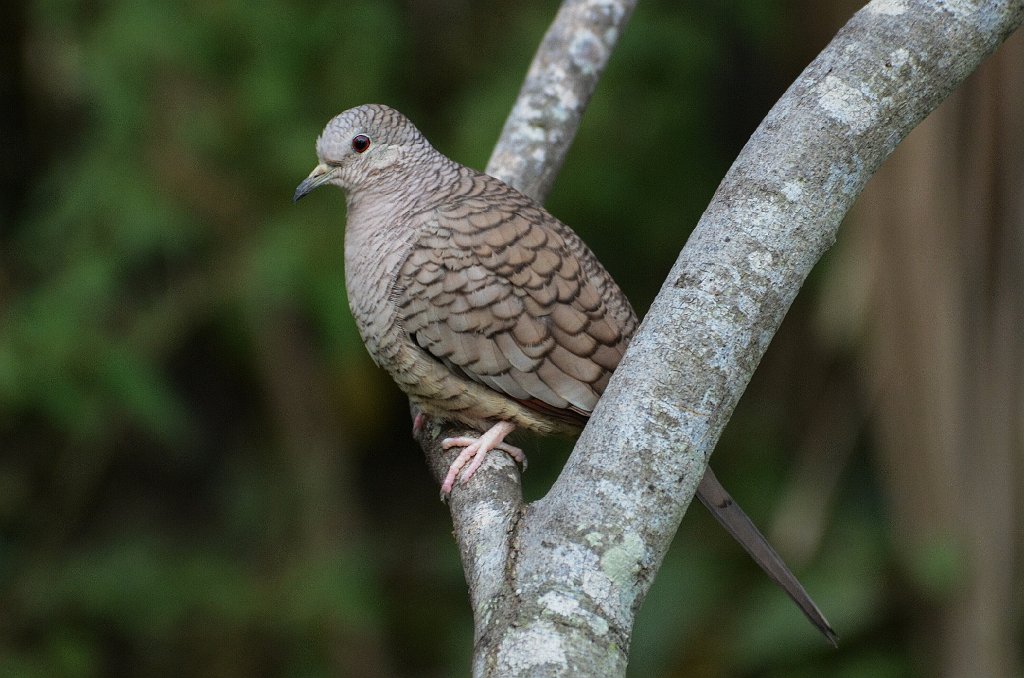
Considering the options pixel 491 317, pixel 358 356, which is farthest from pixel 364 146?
pixel 358 356

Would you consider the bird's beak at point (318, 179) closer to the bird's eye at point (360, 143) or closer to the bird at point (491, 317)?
the bird's eye at point (360, 143)

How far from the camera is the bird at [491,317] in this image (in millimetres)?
2830

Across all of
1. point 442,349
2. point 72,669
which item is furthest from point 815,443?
point 72,669

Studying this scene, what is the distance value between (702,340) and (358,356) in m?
3.49

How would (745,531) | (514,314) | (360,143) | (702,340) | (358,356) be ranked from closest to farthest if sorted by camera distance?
(702,340)
(745,531)
(514,314)
(360,143)
(358,356)

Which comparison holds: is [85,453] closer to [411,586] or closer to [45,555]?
[45,555]

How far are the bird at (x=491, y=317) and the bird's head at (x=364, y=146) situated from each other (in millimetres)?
230

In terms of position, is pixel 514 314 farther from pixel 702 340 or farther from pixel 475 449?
pixel 702 340

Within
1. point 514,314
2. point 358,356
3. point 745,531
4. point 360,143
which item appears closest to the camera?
point 745,531

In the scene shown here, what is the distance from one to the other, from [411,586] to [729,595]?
2.23 metres

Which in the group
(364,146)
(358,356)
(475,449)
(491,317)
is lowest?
(358,356)

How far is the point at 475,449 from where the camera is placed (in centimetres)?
276

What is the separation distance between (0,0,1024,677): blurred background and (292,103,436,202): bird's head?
1.37 m

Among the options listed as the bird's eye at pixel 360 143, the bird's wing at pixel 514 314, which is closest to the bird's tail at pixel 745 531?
the bird's wing at pixel 514 314
